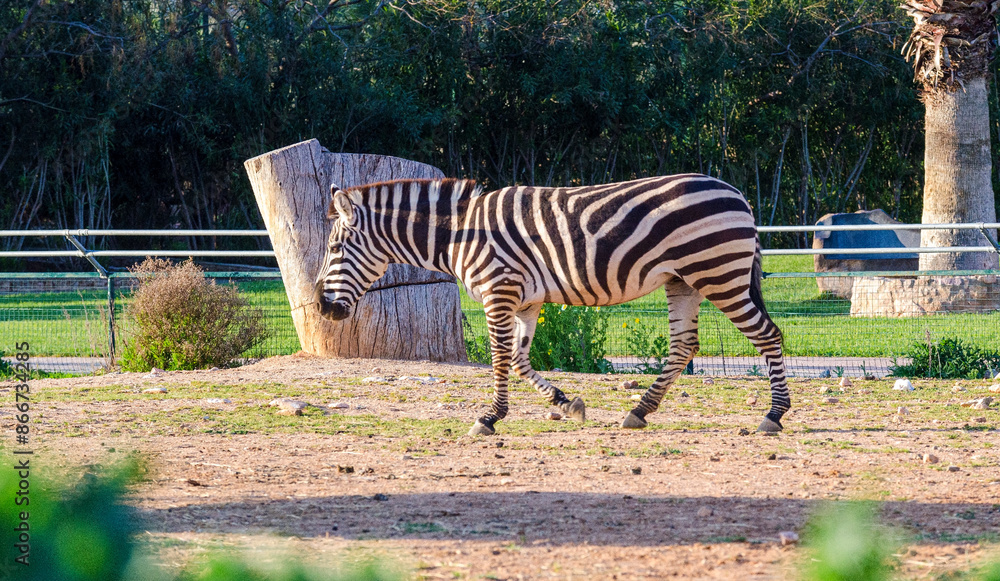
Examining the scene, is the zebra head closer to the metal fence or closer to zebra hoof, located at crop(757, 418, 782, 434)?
the metal fence

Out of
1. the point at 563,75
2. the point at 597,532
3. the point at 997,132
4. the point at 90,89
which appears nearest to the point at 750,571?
the point at 597,532

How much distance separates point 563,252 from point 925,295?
7458 millimetres

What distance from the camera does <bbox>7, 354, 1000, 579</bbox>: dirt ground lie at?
3865 mm

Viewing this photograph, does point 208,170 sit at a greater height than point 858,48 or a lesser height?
lesser

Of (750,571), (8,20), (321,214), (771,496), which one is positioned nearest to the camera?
(750,571)

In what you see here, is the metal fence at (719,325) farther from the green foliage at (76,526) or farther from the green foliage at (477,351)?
the green foliage at (76,526)

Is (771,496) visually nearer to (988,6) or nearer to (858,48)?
(988,6)

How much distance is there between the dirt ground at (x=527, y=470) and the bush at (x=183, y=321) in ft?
2.70

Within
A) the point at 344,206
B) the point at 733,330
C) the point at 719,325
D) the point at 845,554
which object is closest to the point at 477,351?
the point at 719,325

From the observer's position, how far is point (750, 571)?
3592 millimetres

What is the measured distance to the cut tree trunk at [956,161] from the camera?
1455 centimetres

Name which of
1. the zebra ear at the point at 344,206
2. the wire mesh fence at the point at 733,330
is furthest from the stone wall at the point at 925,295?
the zebra ear at the point at 344,206

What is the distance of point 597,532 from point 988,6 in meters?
12.7

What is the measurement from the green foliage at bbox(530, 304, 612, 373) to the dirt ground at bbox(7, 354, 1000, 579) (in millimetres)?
891
